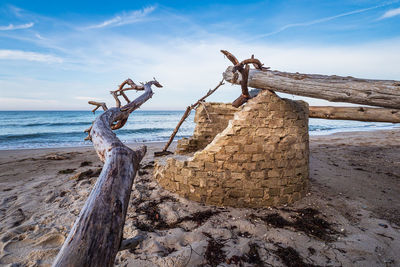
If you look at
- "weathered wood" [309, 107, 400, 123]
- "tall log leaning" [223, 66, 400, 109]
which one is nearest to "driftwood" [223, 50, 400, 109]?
"tall log leaning" [223, 66, 400, 109]

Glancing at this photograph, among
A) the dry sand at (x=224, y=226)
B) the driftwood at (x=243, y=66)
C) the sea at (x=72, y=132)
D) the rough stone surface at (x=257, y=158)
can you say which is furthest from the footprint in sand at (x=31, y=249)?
the sea at (x=72, y=132)

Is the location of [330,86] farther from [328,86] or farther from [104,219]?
[104,219]

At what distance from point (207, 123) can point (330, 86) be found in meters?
3.58

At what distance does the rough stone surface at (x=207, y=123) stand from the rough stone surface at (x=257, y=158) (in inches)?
Result: 85.9

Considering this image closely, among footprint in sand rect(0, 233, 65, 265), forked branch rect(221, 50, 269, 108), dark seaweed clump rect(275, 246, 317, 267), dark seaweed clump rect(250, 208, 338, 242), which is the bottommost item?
dark seaweed clump rect(250, 208, 338, 242)

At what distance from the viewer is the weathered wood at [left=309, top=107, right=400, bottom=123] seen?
12.5ft

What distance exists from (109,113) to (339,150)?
9.60 meters

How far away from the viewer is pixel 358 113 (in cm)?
410

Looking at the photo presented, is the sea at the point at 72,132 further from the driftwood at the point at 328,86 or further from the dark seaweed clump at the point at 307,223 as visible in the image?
the dark seaweed clump at the point at 307,223

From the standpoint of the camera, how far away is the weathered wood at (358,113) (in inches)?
151

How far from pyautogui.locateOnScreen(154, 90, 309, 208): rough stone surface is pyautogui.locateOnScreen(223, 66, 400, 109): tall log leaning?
279mm

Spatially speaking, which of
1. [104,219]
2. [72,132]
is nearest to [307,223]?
[104,219]

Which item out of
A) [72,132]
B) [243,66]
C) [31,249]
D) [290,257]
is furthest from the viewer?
Answer: [72,132]

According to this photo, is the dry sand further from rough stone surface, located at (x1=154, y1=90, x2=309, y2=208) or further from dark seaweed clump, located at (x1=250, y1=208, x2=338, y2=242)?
rough stone surface, located at (x1=154, y1=90, x2=309, y2=208)
